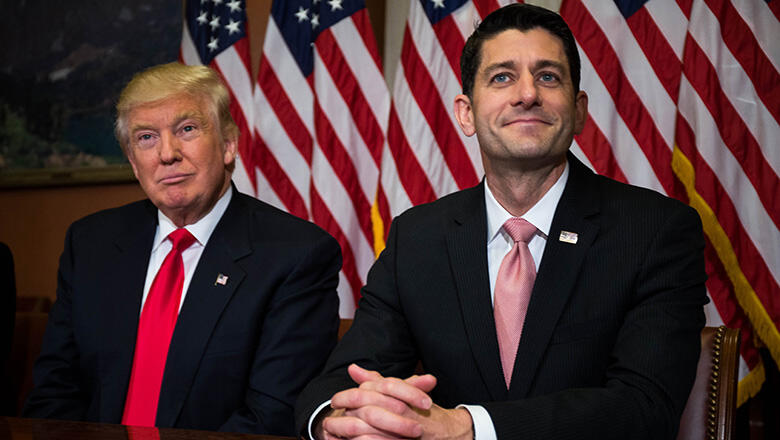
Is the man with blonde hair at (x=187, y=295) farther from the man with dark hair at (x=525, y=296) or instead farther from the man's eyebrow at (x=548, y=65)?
the man's eyebrow at (x=548, y=65)

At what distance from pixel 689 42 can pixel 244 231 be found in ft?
6.80

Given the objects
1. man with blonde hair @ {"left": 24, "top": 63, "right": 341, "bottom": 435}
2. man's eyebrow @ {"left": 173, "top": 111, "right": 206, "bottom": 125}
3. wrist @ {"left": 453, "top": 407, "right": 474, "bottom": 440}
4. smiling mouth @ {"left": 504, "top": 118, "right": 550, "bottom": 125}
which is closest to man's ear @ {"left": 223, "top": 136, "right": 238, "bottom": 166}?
man with blonde hair @ {"left": 24, "top": 63, "right": 341, "bottom": 435}

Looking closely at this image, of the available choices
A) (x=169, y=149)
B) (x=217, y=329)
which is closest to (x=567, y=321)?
(x=217, y=329)

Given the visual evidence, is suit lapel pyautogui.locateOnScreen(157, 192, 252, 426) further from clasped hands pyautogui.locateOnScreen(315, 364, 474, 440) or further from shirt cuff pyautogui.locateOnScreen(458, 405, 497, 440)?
shirt cuff pyautogui.locateOnScreen(458, 405, 497, 440)

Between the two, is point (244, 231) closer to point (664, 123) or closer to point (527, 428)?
point (527, 428)

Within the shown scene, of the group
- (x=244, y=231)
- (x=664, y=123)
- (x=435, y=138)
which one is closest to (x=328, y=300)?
(x=244, y=231)

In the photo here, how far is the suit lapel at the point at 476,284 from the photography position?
1.75 meters

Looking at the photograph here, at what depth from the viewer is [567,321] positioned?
174cm

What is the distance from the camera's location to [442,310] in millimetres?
1862

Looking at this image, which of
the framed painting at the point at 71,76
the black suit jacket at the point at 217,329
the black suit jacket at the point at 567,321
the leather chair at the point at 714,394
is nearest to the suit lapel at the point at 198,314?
the black suit jacket at the point at 217,329

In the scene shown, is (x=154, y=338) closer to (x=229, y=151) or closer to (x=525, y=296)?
(x=229, y=151)

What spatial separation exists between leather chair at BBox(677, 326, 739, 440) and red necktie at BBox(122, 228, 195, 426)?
147 centimetres

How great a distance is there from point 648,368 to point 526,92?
0.74 metres

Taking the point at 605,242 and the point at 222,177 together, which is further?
the point at 222,177
